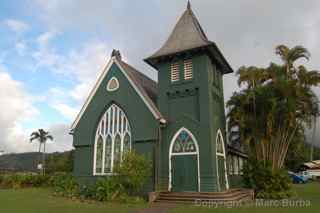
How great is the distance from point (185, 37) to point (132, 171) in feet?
32.6

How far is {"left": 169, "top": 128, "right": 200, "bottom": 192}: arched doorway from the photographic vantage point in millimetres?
15609

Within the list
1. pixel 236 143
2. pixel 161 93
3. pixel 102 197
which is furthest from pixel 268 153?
pixel 102 197

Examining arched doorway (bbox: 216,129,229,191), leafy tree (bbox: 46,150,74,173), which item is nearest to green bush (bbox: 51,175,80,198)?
arched doorway (bbox: 216,129,229,191)

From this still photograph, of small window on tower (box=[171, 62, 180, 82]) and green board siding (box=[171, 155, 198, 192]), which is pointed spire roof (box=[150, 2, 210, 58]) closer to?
small window on tower (box=[171, 62, 180, 82])

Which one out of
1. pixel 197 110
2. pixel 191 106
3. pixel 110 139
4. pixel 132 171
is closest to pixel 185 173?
pixel 132 171

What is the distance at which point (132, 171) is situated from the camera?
14.4m

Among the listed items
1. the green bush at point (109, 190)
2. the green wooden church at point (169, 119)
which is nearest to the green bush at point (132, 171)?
the green bush at point (109, 190)

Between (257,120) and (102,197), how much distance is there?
11.4 m

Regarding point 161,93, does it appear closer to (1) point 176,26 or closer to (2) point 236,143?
(1) point 176,26

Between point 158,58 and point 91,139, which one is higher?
point 158,58

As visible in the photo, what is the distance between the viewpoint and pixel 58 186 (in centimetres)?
1884

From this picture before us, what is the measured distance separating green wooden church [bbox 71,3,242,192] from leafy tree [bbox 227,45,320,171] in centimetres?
149

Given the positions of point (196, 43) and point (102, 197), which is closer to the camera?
point (102, 197)

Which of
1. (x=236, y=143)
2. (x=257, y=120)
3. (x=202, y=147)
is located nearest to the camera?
(x=202, y=147)
